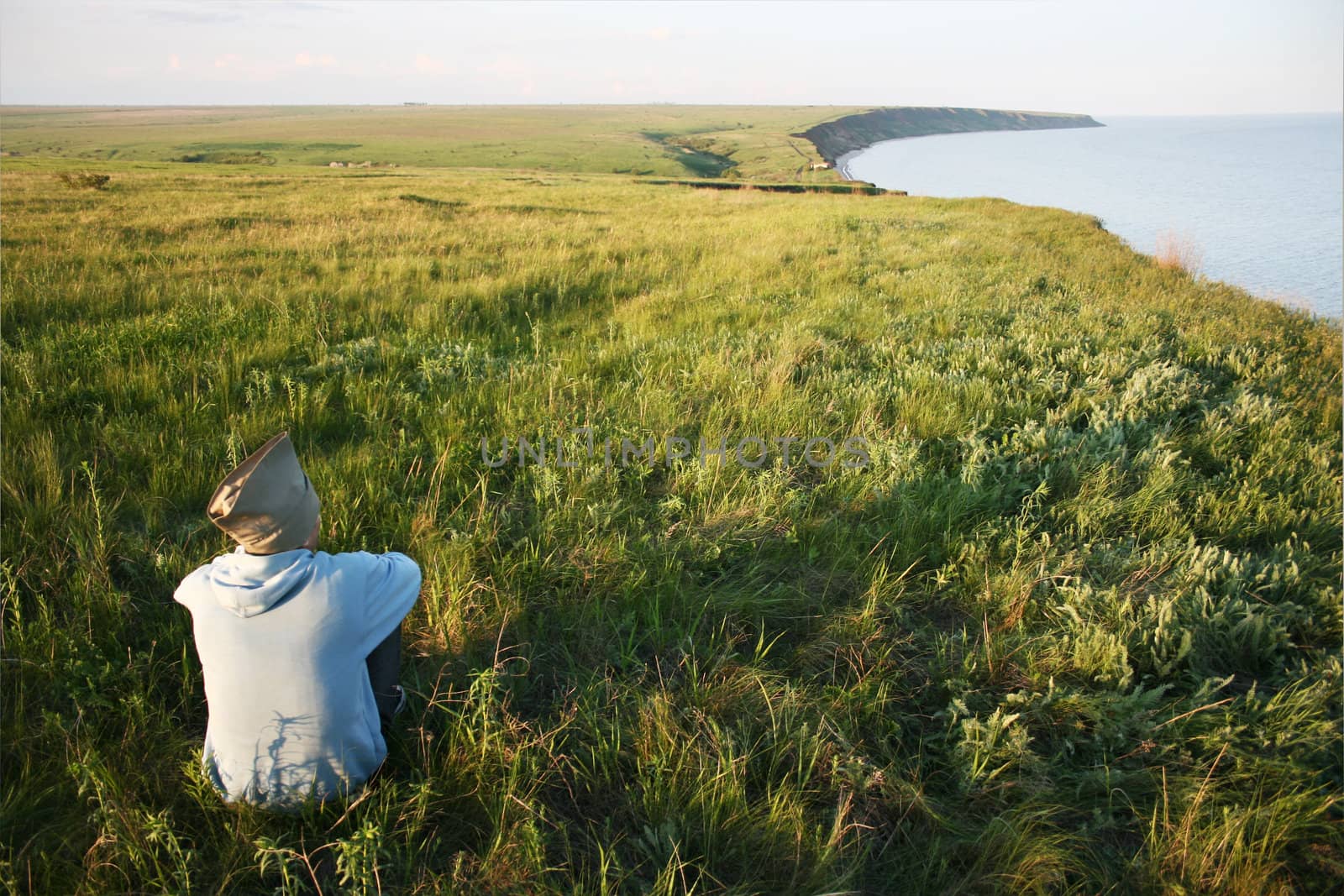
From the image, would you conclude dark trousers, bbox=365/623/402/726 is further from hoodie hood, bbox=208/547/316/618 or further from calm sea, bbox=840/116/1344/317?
calm sea, bbox=840/116/1344/317

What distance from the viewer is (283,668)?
1.88 metres

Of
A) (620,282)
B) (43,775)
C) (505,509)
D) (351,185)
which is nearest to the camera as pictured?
(43,775)

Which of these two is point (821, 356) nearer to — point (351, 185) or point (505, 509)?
point (505, 509)

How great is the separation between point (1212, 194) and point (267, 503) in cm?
4201

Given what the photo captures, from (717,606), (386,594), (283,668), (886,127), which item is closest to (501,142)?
(886,127)

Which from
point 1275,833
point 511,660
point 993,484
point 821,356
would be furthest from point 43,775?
point 821,356

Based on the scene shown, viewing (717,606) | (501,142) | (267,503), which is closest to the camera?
(267,503)

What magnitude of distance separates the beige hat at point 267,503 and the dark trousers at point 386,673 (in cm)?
47

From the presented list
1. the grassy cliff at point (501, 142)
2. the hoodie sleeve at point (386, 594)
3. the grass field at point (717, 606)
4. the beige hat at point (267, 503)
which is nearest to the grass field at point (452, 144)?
the grassy cliff at point (501, 142)

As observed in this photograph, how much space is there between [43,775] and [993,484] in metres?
4.30

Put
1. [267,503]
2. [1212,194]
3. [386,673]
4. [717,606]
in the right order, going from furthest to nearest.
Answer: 1. [1212,194]
2. [717,606]
3. [386,673]
4. [267,503]

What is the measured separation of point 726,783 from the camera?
210 cm

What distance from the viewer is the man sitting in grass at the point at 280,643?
Answer: 1.84 metres

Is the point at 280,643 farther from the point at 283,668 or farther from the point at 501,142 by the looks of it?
the point at 501,142
